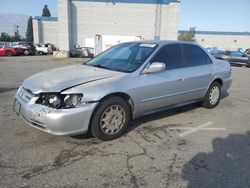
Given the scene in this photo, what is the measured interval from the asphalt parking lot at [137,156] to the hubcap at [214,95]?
1.00 meters

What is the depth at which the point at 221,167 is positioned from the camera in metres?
3.28

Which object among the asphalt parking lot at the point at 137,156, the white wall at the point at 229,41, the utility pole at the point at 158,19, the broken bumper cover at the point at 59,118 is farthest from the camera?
the white wall at the point at 229,41

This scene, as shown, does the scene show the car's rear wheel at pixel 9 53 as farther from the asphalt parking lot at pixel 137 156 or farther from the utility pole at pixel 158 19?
the asphalt parking lot at pixel 137 156

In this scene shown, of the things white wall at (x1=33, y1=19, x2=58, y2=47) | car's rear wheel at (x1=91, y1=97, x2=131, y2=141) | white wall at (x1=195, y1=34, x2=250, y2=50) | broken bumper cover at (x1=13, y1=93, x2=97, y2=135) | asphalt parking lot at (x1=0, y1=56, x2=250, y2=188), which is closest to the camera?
asphalt parking lot at (x1=0, y1=56, x2=250, y2=188)

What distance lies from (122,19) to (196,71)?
1103 inches

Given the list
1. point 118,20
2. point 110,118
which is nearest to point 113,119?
point 110,118

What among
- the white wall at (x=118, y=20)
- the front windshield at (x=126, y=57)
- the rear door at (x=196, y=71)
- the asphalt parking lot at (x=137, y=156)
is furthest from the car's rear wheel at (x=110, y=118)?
the white wall at (x=118, y=20)

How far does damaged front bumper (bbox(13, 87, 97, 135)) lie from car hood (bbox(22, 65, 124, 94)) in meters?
0.21

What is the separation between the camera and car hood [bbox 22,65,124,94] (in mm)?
3605

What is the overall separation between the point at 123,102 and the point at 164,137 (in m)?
0.96

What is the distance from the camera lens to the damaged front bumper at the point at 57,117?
341cm

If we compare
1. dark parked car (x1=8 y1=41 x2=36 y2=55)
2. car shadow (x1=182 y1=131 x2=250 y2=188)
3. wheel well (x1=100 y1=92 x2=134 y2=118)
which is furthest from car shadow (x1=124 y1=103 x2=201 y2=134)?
dark parked car (x1=8 y1=41 x2=36 y2=55)

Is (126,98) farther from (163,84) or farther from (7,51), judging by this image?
(7,51)

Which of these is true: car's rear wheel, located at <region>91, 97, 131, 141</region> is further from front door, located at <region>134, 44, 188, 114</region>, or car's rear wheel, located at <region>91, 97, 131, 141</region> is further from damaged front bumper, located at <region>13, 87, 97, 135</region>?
front door, located at <region>134, 44, 188, 114</region>
